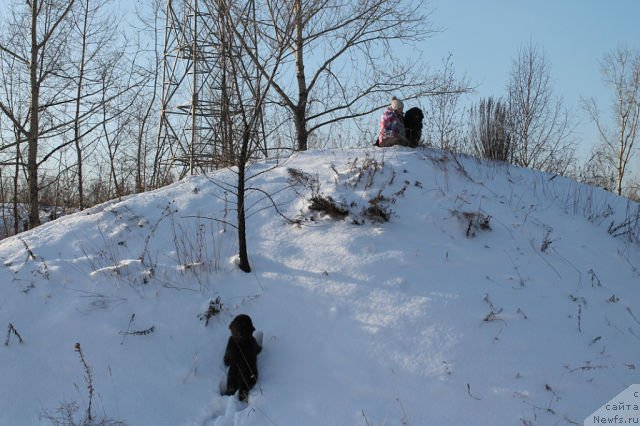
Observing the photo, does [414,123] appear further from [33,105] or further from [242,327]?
[33,105]

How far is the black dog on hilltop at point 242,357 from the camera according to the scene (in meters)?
2.81

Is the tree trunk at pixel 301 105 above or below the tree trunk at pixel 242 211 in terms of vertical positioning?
above

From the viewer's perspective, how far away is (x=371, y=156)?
544 centimetres

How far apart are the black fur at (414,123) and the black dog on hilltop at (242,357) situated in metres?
4.56

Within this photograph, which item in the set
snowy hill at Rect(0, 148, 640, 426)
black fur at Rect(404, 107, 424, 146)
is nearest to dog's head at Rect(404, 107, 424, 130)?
black fur at Rect(404, 107, 424, 146)

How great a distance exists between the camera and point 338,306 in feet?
10.8

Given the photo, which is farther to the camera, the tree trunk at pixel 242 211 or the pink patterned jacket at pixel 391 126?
the pink patterned jacket at pixel 391 126

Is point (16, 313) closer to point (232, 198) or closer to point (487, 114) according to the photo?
point (232, 198)

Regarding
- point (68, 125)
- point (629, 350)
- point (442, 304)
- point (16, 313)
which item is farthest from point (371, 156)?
point (68, 125)

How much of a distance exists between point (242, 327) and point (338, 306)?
28.9 inches

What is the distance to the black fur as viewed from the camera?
6730 mm

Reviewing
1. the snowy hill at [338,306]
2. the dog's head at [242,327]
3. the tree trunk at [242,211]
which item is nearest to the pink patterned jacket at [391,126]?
the snowy hill at [338,306]

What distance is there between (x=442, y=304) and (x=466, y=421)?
2.98 feet

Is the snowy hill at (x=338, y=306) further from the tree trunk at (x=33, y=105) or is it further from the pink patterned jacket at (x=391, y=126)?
the tree trunk at (x=33, y=105)
